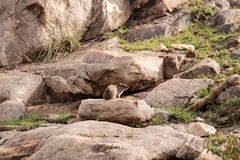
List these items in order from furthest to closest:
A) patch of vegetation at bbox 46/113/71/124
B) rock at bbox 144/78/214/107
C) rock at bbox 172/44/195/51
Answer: rock at bbox 172/44/195/51 < rock at bbox 144/78/214/107 < patch of vegetation at bbox 46/113/71/124

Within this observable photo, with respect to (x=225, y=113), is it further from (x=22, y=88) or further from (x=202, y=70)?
(x=22, y=88)

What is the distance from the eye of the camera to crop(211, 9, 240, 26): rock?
57.1 feet

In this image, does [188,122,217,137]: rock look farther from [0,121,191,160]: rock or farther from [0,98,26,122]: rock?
[0,98,26,122]: rock

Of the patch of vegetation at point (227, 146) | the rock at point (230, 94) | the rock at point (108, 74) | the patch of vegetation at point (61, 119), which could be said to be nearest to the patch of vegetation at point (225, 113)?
the rock at point (230, 94)

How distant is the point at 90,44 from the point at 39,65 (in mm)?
2146

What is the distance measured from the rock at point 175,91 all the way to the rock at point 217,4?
6247 mm

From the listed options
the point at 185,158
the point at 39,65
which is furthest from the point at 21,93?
the point at 185,158

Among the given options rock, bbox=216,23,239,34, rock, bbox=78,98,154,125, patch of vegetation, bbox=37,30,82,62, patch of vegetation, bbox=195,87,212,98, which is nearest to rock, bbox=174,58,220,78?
patch of vegetation, bbox=195,87,212,98

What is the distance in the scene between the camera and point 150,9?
19.2 meters

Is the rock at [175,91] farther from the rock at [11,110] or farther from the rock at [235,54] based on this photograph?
the rock at [11,110]

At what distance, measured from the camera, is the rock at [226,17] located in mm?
17391

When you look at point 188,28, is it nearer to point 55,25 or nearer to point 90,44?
point 90,44

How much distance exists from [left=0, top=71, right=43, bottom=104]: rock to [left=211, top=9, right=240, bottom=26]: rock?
648 cm

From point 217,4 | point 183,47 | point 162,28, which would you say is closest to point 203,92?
point 183,47
